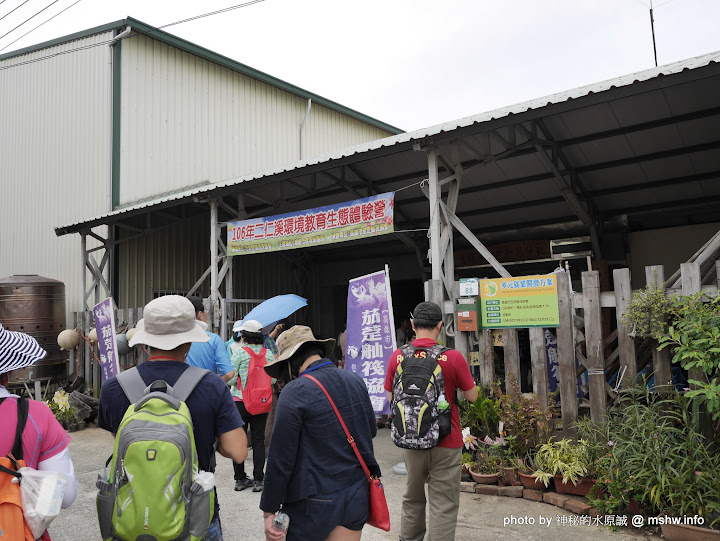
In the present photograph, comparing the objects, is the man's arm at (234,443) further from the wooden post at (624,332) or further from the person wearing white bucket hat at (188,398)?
the wooden post at (624,332)

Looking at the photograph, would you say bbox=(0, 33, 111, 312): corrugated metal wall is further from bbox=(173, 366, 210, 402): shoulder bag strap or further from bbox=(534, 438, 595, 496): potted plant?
bbox=(173, 366, 210, 402): shoulder bag strap

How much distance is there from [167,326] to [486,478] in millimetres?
3892

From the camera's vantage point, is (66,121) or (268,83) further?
(268,83)

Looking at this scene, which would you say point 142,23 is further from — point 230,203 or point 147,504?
point 147,504

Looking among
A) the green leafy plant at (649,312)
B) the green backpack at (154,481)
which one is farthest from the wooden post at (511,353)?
the green backpack at (154,481)

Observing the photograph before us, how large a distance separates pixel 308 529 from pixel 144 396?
957 millimetres

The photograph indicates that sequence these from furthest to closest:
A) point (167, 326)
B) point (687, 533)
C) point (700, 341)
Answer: point (700, 341), point (687, 533), point (167, 326)

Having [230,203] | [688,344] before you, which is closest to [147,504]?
[688,344]

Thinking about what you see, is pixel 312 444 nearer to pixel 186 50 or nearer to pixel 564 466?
pixel 564 466

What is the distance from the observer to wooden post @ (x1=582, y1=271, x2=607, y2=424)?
5.08 m

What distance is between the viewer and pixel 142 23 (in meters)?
12.0

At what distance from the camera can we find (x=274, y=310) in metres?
6.18

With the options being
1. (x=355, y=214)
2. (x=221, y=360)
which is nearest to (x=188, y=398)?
(x=221, y=360)

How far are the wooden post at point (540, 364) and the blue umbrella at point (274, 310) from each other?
269 cm
